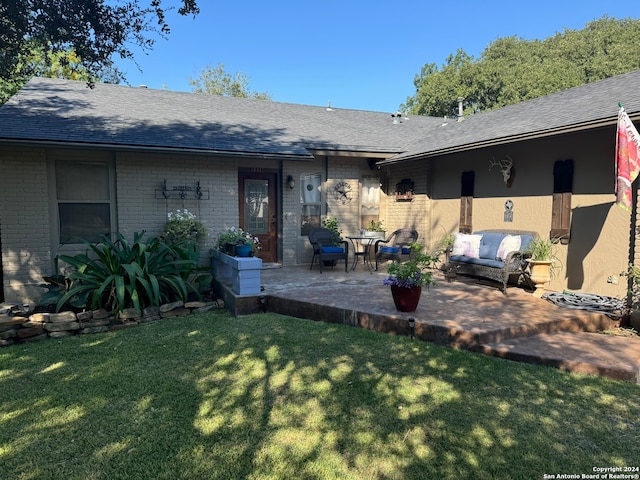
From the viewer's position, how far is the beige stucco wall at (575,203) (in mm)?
5387

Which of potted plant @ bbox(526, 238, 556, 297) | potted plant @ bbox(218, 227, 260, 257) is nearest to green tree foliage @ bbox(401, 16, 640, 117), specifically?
potted plant @ bbox(526, 238, 556, 297)

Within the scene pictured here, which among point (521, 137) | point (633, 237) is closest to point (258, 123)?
point (521, 137)

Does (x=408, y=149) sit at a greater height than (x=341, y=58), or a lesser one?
lesser

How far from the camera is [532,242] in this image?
6.36 m

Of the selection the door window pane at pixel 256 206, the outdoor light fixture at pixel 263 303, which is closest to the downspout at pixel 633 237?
the outdoor light fixture at pixel 263 303

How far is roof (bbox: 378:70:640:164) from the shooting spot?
5301 mm

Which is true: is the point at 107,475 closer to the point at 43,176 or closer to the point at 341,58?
the point at 43,176

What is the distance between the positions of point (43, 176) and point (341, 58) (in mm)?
18546

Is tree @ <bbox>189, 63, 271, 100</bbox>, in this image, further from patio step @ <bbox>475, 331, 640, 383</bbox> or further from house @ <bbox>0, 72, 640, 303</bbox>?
patio step @ <bbox>475, 331, 640, 383</bbox>

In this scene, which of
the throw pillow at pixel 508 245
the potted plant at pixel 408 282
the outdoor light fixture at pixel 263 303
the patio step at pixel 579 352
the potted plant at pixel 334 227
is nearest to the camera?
the patio step at pixel 579 352

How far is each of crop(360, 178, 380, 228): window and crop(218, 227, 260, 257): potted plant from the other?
11.0ft

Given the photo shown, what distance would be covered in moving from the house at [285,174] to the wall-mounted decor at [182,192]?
19 millimetres

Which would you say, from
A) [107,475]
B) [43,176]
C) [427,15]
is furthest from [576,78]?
[107,475]

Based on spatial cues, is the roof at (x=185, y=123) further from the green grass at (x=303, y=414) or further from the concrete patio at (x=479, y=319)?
the green grass at (x=303, y=414)
